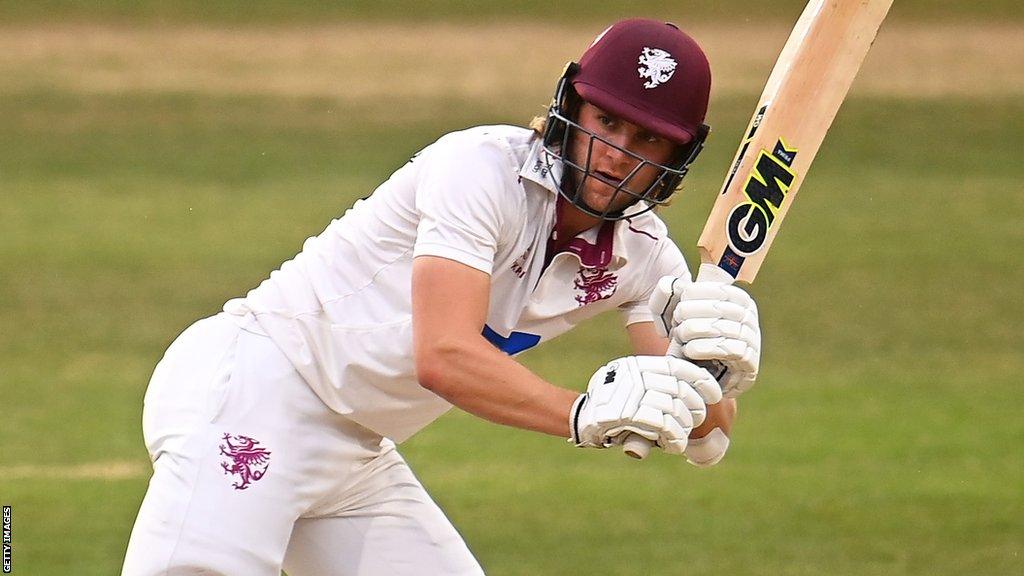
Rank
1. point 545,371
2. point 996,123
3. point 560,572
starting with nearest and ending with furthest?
1. point 560,572
2. point 545,371
3. point 996,123

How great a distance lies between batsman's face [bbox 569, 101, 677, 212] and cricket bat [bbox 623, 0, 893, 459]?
201 millimetres

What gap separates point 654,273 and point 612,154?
0.48 metres

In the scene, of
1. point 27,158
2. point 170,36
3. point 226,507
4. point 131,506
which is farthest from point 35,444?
point 170,36

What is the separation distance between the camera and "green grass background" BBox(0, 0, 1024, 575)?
5.81m

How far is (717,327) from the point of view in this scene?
123 inches

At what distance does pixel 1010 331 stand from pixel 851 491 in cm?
314

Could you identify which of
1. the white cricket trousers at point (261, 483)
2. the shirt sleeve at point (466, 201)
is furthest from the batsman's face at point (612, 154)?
the white cricket trousers at point (261, 483)

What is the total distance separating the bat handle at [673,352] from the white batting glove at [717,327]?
0.05ft

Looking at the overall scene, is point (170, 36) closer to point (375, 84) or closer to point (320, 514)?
point (375, 84)

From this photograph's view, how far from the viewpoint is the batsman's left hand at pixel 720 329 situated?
3127 millimetres

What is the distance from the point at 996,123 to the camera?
15328mm

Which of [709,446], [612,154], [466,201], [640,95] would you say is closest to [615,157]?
[612,154]

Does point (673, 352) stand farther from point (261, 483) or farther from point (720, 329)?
point (261, 483)

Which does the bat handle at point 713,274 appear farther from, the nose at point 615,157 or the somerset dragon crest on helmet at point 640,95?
the nose at point 615,157
